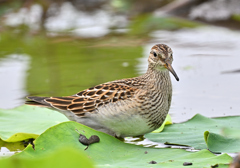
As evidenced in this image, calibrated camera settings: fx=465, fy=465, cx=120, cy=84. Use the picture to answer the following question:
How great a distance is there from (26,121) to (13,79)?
3798mm

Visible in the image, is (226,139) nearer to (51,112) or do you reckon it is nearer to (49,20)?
(51,112)

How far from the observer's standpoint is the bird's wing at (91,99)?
6309 millimetres

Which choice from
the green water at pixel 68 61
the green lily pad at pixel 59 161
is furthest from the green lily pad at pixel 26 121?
the green lily pad at pixel 59 161

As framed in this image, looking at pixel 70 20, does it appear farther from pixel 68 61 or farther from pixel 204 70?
pixel 204 70

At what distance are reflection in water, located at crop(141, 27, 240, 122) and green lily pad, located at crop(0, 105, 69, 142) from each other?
1.94 m

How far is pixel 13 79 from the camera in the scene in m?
10.1

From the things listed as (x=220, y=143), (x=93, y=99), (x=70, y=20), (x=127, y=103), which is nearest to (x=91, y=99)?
(x=93, y=99)

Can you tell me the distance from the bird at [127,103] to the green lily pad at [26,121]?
0.23 m

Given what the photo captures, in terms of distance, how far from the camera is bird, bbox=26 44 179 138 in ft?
19.9

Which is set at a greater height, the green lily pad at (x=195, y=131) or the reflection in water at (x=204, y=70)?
the reflection in water at (x=204, y=70)

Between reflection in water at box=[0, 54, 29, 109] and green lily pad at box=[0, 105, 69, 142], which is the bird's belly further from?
reflection in water at box=[0, 54, 29, 109]

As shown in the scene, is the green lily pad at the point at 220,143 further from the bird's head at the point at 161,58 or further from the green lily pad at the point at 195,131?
the bird's head at the point at 161,58

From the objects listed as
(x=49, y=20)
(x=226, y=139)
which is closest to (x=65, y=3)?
(x=49, y=20)

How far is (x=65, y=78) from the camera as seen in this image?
32.7ft
